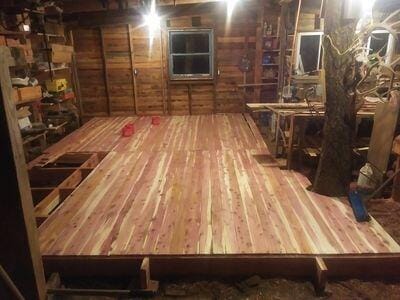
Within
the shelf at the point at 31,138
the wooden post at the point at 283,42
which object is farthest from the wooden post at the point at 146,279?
the wooden post at the point at 283,42

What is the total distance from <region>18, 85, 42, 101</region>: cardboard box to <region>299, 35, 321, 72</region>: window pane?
5.95 metres

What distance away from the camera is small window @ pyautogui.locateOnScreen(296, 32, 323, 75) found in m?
7.66

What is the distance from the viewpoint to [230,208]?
3.50m

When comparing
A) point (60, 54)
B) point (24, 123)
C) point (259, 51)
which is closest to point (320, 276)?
point (24, 123)

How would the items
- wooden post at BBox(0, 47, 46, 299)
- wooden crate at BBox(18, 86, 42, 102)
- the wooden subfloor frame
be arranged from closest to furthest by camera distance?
wooden post at BBox(0, 47, 46, 299), the wooden subfloor frame, wooden crate at BBox(18, 86, 42, 102)

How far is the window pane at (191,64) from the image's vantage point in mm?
8203

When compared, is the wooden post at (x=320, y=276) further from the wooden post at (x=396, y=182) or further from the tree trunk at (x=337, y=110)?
the wooden post at (x=396, y=182)

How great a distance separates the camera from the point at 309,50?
7.79 metres

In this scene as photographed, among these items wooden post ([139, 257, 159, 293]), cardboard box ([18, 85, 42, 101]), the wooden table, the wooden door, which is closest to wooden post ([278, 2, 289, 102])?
the wooden table

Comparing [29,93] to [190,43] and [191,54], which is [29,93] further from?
[190,43]

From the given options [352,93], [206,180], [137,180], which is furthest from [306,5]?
[137,180]

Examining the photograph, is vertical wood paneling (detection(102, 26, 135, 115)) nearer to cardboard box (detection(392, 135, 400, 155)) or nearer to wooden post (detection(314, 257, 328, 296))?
cardboard box (detection(392, 135, 400, 155))

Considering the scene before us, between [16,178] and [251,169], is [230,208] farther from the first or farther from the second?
[16,178]

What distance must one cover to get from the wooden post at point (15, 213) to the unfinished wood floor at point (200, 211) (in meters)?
1.01
